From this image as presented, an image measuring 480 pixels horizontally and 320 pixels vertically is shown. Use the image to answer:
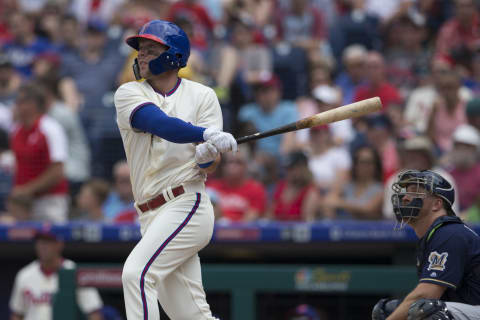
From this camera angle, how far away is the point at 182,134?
404 centimetres

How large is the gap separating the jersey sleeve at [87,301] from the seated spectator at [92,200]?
1474mm

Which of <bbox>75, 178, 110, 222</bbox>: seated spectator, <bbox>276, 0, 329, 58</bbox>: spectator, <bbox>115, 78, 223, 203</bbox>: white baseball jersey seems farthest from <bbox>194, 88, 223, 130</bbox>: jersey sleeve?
<bbox>276, 0, 329, 58</bbox>: spectator

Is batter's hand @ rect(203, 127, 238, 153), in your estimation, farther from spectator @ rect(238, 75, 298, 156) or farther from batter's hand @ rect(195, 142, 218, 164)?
spectator @ rect(238, 75, 298, 156)

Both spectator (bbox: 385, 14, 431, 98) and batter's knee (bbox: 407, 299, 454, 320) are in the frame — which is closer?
batter's knee (bbox: 407, 299, 454, 320)

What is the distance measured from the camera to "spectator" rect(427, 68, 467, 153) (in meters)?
7.98

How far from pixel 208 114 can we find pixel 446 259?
→ 138 cm

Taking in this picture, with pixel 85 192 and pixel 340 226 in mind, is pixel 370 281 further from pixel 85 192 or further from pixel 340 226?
pixel 85 192

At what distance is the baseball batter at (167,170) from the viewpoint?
13.4 ft

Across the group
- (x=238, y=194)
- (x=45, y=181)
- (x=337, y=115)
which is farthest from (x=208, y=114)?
(x=45, y=181)

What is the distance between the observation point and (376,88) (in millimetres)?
8914

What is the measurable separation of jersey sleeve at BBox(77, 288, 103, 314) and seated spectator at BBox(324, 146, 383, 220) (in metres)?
1.99

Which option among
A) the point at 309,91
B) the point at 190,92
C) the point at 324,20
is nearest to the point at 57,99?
the point at 309,91

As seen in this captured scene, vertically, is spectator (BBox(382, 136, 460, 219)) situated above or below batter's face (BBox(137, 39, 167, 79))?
below

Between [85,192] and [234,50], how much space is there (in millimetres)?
2710
